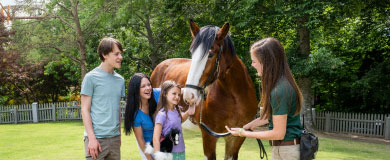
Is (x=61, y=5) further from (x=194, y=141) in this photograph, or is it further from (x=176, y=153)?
(x=176, y=153)

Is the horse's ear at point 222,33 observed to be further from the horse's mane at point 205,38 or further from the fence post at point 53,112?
the fence post at point 53,112

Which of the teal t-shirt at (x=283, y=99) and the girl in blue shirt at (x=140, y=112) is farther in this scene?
the girl in blue shirt at (x=140, y=112)

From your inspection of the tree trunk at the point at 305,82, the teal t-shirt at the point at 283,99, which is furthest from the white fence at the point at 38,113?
the teal t-shirt at the point at 283,99

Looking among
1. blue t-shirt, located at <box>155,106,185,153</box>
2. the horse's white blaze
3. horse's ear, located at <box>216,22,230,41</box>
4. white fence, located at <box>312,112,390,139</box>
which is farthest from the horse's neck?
white fence, located at <box>312,112,390,139</box>

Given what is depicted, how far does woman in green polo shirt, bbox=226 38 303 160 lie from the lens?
6.73 ft

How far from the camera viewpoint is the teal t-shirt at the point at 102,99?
2.77 meters

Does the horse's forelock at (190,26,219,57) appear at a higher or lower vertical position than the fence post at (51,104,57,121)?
higher

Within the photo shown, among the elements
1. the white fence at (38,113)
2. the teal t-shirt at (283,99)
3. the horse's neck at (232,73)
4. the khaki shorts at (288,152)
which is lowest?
the white fence at (38,113)

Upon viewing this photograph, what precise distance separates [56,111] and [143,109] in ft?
54.1

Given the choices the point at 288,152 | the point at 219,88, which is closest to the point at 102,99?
the point at 219,88

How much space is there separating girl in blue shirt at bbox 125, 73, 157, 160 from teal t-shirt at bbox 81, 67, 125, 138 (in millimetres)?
143

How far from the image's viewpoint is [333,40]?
48.3 ft

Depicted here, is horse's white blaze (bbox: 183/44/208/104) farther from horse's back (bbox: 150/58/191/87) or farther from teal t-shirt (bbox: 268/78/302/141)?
horse's back (bbox: 150/58/191/87)

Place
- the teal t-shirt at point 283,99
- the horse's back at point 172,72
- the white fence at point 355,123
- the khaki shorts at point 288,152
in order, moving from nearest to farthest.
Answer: the teal t-shirt at point 283,99
the khaki shorts at point 288,152
the horse's back at point 172,72
the white fence at point 355,123
